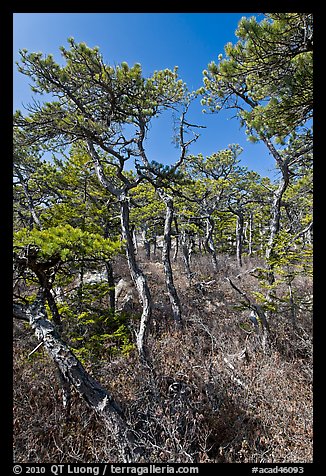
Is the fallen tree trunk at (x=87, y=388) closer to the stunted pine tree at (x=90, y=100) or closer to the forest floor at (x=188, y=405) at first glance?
the forest floor at (x=188, y=405)

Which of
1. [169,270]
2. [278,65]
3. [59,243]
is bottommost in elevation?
[169,270]

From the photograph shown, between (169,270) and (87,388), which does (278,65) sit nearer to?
(87,388)

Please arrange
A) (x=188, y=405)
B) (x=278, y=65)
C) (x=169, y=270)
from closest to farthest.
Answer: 1. (x=278, y=65)
2. (x=188, y=405)
3. (x=169, y=270)

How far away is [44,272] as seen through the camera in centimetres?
359

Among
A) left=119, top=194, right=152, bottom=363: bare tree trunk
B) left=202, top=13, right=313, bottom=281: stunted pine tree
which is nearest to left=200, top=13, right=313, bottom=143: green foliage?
left=202, top=13, right=313, bottom=281: stunted pine tree

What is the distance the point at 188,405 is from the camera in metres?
3.55

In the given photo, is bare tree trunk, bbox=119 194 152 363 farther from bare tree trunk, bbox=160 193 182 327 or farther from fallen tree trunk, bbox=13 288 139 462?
bare tree trunk, bbox=160 193 182 327

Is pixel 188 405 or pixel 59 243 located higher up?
pixel 59 243

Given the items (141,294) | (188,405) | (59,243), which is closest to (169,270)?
(141,294)

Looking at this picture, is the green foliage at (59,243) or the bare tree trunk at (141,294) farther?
the bare tree trunk at (141,294)

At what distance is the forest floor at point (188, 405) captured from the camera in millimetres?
2824

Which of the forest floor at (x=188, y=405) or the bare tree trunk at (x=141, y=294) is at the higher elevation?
the bare tree trunk at (x=141, y=294)

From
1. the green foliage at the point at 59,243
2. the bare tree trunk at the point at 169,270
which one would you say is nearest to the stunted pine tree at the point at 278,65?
the green foliage at the point at 59,243
